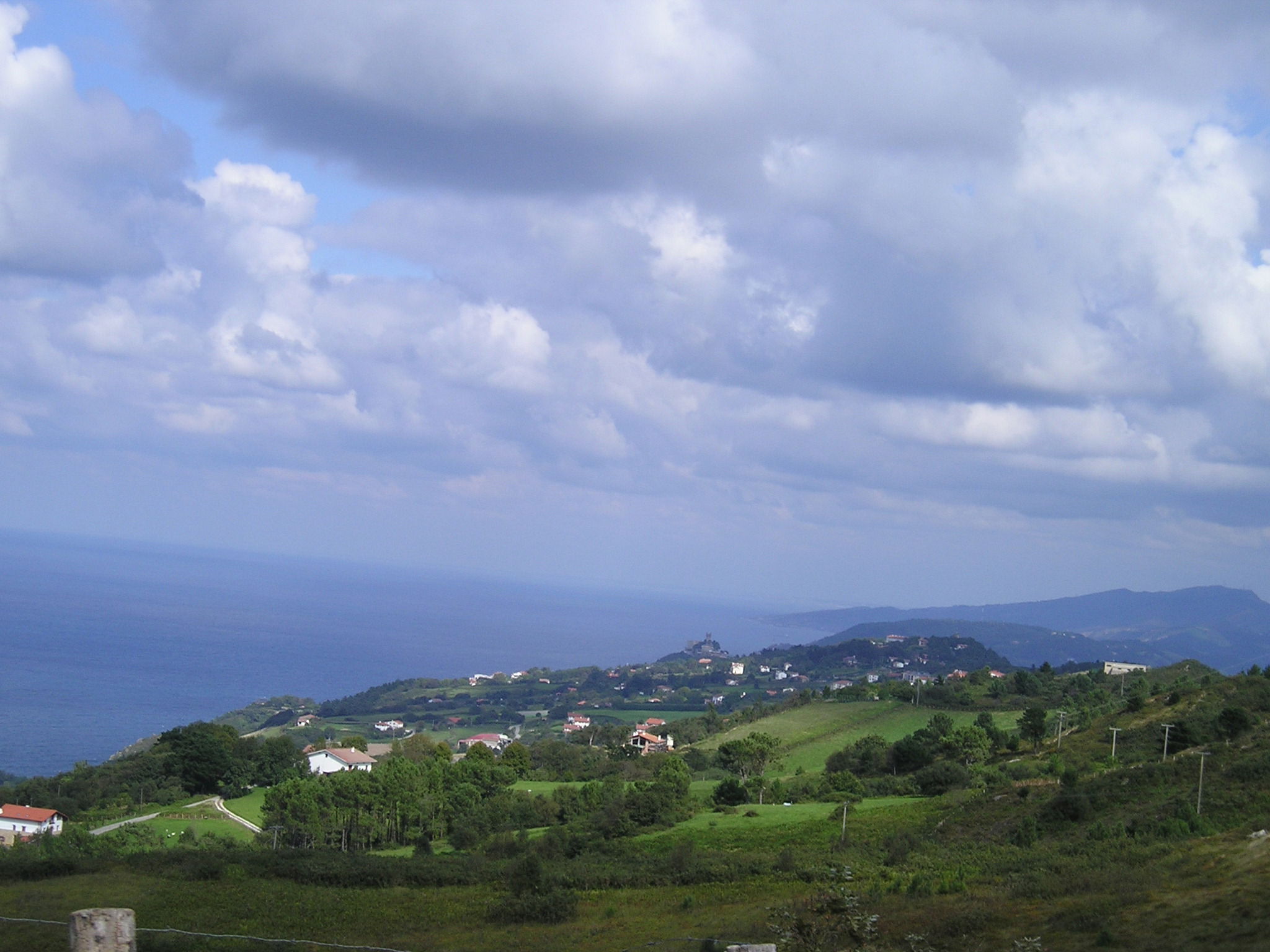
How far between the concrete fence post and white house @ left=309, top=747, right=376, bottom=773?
53281mm

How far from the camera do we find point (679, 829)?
2822 centimetres

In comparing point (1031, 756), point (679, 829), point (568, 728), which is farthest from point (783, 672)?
point (679, 829)

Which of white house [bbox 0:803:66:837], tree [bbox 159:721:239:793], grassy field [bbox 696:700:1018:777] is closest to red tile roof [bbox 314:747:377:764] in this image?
tree [bbox 159:721:239:793]

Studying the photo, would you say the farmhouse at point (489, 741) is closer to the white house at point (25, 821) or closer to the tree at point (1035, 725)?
the white house at point (25, 821)

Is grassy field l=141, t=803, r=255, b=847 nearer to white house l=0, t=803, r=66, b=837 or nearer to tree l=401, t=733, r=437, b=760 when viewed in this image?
white house l=0, t=803, r=66, b=837

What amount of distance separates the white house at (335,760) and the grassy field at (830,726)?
20847 millimetres

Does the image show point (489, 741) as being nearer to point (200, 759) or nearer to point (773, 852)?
point (200, 759)

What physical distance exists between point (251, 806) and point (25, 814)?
8.65 metres

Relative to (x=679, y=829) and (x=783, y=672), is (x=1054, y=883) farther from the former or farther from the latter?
(x=783, y=672)

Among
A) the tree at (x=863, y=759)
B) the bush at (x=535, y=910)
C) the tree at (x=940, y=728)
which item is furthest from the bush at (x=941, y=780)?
the bush at (x=535, y=910)

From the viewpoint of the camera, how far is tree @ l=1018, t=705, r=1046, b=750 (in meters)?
41.7

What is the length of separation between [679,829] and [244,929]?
15749 millimetres

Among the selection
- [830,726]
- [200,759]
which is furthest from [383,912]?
[830,726]

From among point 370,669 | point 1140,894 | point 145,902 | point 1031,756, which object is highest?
point 1140,894
